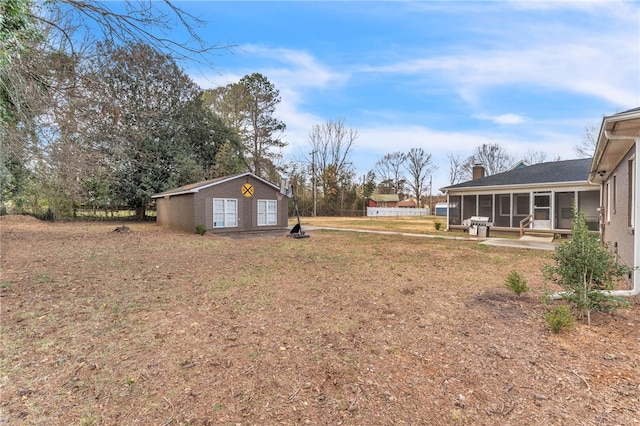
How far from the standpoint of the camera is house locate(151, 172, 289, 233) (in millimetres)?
14930

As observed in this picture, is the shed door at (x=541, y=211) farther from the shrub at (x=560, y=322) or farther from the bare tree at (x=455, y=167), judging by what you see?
the bare tree at (x=455, y=167)

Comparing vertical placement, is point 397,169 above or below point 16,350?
above

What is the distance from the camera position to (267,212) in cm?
1752

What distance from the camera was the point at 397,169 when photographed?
181ft

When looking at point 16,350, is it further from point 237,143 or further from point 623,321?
point 237,143

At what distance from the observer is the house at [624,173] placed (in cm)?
409

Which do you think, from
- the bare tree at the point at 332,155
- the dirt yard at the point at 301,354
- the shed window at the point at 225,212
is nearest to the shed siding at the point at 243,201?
the shed window at the point at 225,212

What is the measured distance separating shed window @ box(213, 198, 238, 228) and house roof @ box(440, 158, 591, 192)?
11724 millimetres

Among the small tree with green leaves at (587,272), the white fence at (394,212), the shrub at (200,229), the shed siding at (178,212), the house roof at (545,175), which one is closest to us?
the small tree with green leaves at (587,272)

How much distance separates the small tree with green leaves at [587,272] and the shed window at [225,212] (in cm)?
1440

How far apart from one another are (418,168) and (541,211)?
40186mm

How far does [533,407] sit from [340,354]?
147 centimetres

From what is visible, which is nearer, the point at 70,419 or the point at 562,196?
the point at 70,419

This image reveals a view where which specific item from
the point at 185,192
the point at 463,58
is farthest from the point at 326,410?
the point at 185,192
